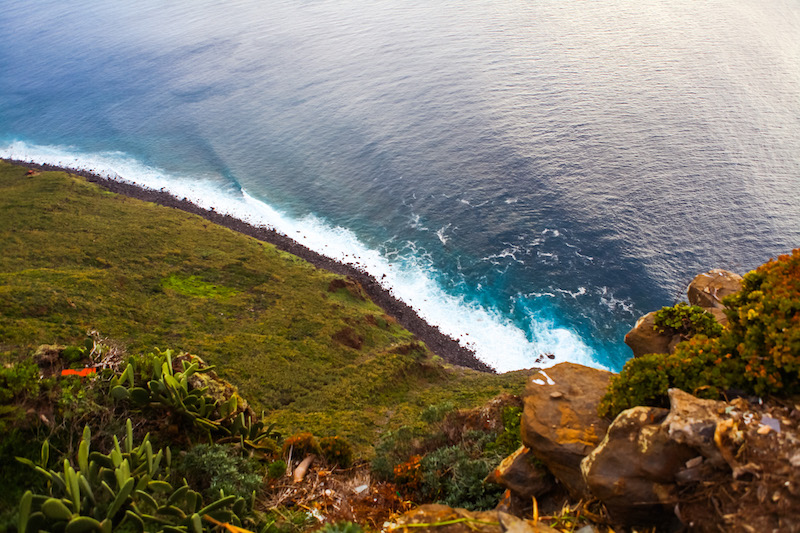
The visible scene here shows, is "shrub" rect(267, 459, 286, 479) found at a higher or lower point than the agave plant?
lower

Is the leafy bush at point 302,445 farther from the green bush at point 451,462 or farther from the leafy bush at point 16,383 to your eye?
the leafy bush at point 16,383

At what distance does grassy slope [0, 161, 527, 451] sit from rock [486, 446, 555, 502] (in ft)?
61.8

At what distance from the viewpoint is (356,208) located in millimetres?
87938

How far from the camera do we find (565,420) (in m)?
13.6

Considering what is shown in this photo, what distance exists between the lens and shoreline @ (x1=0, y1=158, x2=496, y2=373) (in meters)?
62.0

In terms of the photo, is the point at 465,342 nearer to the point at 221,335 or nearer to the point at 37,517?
the point at 221,335

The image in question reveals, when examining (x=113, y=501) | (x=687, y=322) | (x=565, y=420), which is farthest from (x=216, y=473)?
(x=687, y=322)

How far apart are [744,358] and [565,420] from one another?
5068 mm

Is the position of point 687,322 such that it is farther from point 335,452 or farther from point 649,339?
point 335,452

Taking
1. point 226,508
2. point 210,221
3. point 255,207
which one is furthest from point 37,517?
point 255,207

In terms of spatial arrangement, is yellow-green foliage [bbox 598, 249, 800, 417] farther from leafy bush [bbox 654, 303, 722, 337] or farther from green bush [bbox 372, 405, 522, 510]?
green bush [bbox 372, 405, 522, 510]

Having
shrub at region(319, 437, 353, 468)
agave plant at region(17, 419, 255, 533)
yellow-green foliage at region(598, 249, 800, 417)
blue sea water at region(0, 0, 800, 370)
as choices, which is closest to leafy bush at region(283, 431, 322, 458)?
shrub at region(319, 437, 353, 468)

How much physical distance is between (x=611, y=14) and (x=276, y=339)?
174m

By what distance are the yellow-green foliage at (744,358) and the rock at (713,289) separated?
9340mm
